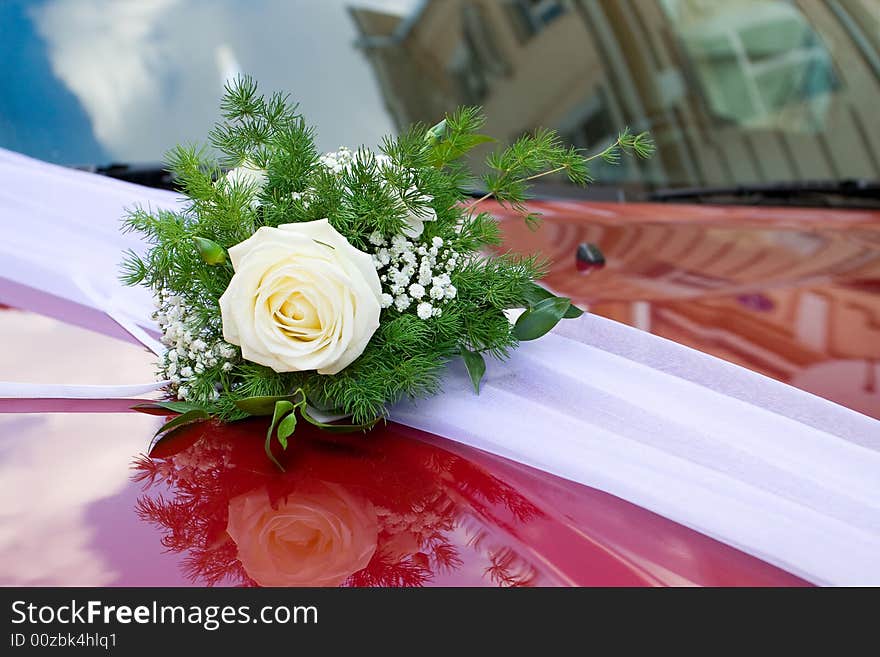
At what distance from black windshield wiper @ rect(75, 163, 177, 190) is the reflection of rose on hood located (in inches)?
43.0

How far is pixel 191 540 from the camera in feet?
2.45

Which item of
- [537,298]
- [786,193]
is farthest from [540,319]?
[786,193]

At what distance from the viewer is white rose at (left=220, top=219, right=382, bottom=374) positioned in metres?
0.86

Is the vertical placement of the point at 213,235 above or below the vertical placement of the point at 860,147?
below

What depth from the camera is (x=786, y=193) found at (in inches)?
82.4

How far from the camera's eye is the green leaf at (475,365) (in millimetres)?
962

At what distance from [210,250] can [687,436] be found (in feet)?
1.62

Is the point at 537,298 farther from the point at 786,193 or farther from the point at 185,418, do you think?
the point at 786,193

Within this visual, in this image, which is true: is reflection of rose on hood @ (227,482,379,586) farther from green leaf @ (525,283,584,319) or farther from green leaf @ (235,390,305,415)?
green leaf @ (525,283,584,319)

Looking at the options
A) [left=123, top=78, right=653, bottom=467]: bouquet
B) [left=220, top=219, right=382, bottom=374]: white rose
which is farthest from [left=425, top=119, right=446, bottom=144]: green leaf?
[left=220, top=219, right=382, bottom=374]: white rose
